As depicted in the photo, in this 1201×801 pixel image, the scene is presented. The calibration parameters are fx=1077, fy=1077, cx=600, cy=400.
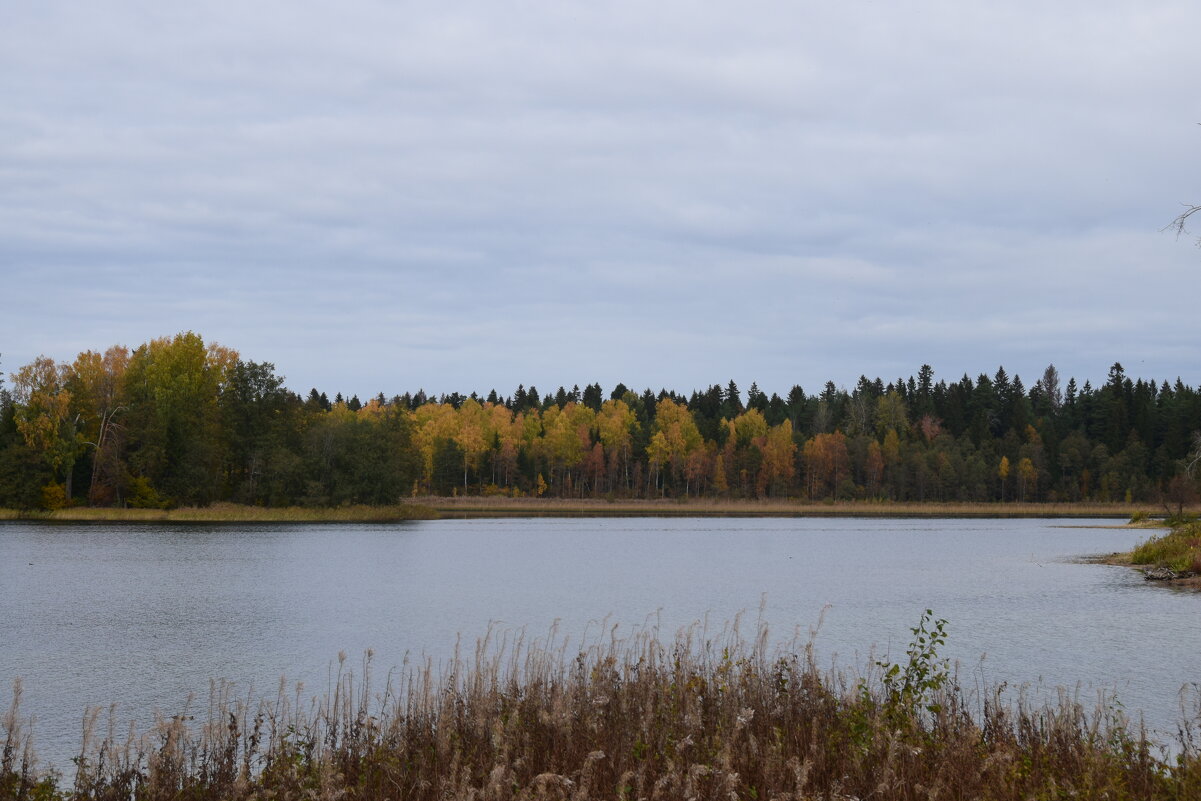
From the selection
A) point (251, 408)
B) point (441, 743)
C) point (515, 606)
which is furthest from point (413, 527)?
point (441, 743)

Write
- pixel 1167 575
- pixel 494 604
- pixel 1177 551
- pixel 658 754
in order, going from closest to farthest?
pixel 658 754
pixel 494 604
pixel 1167 575
pixel 1177 551

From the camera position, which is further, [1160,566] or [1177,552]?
[1177,552]

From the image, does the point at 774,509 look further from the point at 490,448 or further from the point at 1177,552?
the point at 1177,552

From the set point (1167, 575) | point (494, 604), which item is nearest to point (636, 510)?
point (1167, 575)

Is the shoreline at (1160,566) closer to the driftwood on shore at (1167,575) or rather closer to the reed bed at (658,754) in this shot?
the driftwood on shore at (1167,575)

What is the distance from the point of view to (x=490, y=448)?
170750 millimetres

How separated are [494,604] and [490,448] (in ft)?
439

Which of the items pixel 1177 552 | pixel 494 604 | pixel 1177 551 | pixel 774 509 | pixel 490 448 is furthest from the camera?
pixel 490 448

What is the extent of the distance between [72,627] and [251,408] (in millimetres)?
86890

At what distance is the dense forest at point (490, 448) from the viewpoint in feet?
343

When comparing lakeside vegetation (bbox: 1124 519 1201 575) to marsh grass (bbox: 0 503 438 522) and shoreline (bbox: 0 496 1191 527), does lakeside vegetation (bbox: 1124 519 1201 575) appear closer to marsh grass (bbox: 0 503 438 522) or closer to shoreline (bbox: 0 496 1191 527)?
shoreline (bbox: 0 496 1191 527)

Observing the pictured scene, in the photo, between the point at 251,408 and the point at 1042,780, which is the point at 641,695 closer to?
the point at 1042,780

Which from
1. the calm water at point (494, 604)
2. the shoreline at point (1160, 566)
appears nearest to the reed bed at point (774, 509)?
the calm water at point (494, 604)

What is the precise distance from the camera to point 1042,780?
1109 cm
